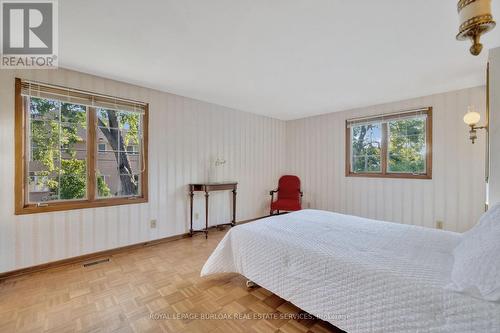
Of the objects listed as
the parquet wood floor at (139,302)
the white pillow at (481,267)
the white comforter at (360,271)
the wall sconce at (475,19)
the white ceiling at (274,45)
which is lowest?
the parquet wood floor at (139,302)

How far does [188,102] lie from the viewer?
3652mm

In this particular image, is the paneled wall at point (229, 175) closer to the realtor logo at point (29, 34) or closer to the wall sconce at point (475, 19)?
the realtor logo at point (29, 34)

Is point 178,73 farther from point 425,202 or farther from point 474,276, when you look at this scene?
Answer: point 425,202

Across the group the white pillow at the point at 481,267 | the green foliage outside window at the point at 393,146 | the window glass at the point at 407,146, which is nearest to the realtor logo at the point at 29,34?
the white pillow at the point at 481,267

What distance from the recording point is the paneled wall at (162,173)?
229 cm

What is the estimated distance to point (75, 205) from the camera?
2.64 m

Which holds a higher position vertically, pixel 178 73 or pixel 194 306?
pixel 178 73

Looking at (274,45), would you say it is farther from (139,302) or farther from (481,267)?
(139,302)

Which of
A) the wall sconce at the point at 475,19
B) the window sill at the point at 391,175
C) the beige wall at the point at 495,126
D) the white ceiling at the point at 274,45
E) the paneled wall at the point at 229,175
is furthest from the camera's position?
the window sill at the point at 391,175

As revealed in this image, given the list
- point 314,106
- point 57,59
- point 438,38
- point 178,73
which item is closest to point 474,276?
point 438,38

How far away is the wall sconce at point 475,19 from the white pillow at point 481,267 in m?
0.94

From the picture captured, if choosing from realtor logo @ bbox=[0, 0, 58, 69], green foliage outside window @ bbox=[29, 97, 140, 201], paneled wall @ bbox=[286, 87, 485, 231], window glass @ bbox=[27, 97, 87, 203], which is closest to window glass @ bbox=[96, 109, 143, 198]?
green foliage outside window @ bbox=[29, 97, 140, 201]

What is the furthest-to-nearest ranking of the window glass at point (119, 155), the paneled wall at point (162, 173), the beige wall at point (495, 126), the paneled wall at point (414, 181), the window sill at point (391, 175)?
the window sill at point (391, 175) < the paneled wall at point (414, 181) < the window glass at point (119, 155) < the paneled wall at point (162, 173) < the beige wall at point (495, 126)

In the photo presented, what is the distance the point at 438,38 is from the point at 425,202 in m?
2.50
